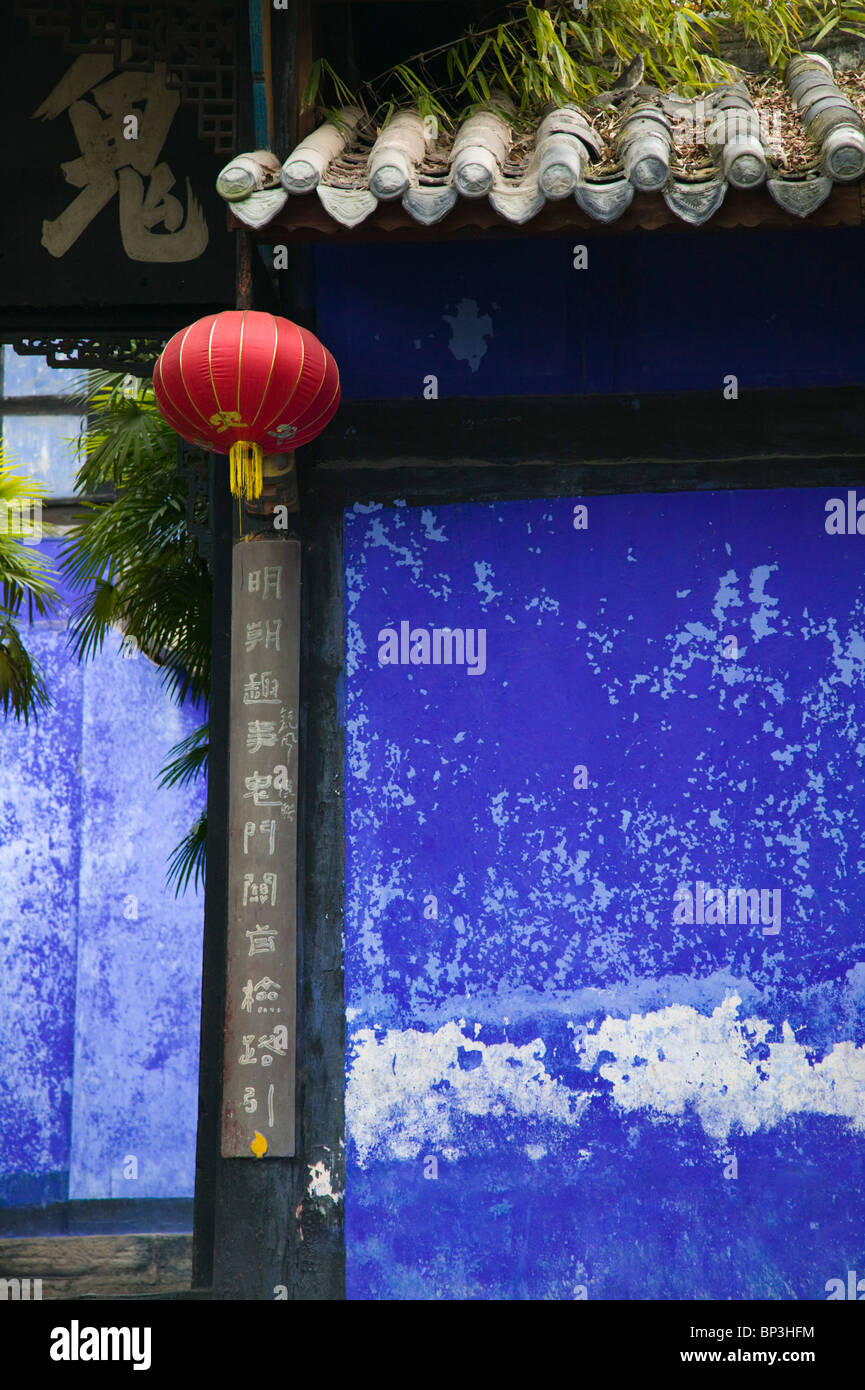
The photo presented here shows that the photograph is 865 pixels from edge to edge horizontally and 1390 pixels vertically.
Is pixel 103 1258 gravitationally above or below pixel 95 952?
below

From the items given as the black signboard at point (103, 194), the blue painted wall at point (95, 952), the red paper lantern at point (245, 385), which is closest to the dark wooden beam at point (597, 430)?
the red paper lantern at point (245, 385)

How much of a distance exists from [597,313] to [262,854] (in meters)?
2.12

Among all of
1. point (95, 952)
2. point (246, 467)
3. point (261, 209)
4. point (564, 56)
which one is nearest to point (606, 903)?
point (246, 467)

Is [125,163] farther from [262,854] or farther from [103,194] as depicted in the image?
[262,854]

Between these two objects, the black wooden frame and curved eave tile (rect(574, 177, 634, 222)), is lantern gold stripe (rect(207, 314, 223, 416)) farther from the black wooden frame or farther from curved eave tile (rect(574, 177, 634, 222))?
curved eave tile (rect(574, 177, 634, 222))

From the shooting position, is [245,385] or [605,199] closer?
[605,199]

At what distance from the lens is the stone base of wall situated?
988cm

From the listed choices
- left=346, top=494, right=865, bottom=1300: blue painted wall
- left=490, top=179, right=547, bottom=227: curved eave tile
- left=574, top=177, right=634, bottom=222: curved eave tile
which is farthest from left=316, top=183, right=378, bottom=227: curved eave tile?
left=346, top=494, right=865, bottom=1300: blue painted wall

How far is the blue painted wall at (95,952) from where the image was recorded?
10453 millimetres

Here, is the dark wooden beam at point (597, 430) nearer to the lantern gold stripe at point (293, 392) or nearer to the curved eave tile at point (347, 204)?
the lantern gold stripe at point (293, 392)

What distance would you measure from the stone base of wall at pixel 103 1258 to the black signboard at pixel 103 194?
6.86 m

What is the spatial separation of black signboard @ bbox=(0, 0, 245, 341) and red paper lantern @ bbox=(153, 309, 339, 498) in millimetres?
1553

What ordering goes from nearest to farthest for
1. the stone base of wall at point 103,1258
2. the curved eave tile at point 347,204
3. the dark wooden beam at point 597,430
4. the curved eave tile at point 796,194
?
the curved eave tile at point 796,194, the curved eave tile at point 347,204, the dark wooden beam at point 597,430, the stone base of wall at point 103,1258

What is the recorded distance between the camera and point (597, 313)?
4.82 m
